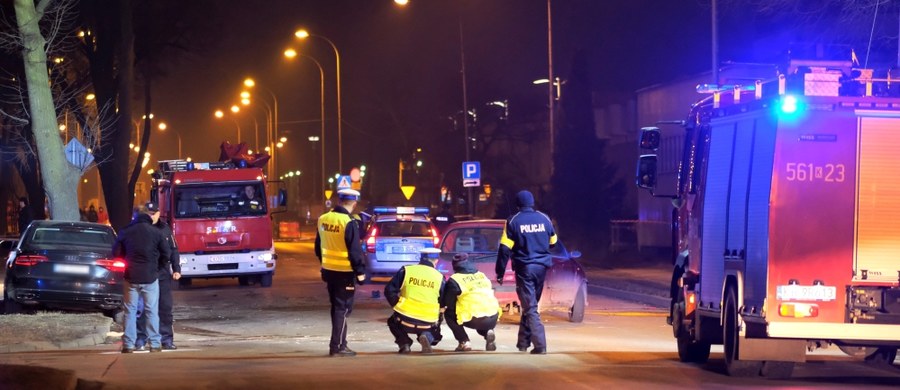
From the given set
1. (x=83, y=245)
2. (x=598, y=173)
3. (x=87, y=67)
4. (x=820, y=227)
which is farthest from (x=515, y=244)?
(x=87, y=67)

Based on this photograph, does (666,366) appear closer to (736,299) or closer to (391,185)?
(736,299)

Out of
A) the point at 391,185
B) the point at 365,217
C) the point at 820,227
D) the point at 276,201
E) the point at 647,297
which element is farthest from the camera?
the point at 391,185

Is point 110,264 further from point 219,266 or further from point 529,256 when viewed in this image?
point 529,256

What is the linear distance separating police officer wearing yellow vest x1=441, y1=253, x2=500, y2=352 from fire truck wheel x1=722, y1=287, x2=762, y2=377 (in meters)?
2.99

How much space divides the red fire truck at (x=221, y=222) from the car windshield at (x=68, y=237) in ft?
22.8

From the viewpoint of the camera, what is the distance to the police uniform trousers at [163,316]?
547 inches

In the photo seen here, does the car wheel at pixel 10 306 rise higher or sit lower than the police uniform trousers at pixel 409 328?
lower

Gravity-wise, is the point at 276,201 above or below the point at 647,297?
above

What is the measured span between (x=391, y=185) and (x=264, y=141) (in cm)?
1340

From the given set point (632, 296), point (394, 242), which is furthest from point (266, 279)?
point (632, 296)

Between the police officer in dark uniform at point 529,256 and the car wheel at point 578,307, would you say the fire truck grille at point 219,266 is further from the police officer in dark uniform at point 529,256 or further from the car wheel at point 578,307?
the police officer in dark uniform at point 529,256

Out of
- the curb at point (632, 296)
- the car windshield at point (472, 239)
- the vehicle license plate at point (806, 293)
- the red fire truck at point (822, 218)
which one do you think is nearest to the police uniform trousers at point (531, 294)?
the red fire truck at point (822, 218)

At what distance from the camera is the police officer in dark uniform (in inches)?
484

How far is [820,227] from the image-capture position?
9.96 meters
